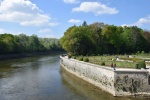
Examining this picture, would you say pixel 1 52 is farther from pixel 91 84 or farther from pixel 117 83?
pixel 117 83

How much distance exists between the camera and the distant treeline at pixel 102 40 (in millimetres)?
69562

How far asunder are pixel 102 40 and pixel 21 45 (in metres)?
54.1

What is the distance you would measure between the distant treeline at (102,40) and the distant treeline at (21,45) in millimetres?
34398

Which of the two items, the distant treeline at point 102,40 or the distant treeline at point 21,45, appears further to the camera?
the distant treeline at point 21,45

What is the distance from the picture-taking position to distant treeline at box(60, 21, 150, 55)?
6956 cm

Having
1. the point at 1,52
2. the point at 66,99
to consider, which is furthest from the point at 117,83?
the point at 1,52

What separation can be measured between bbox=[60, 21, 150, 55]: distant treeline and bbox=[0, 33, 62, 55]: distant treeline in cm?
3440

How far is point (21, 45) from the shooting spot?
4700 inches

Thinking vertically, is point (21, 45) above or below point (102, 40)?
below

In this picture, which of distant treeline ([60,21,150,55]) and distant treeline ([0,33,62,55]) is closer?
distant treeline ([60,21,150,55])

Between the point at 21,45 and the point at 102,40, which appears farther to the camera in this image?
the point at 21,45

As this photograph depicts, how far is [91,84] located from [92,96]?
700 cm

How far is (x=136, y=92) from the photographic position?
26906 millimetres

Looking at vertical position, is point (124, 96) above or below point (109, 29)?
below
